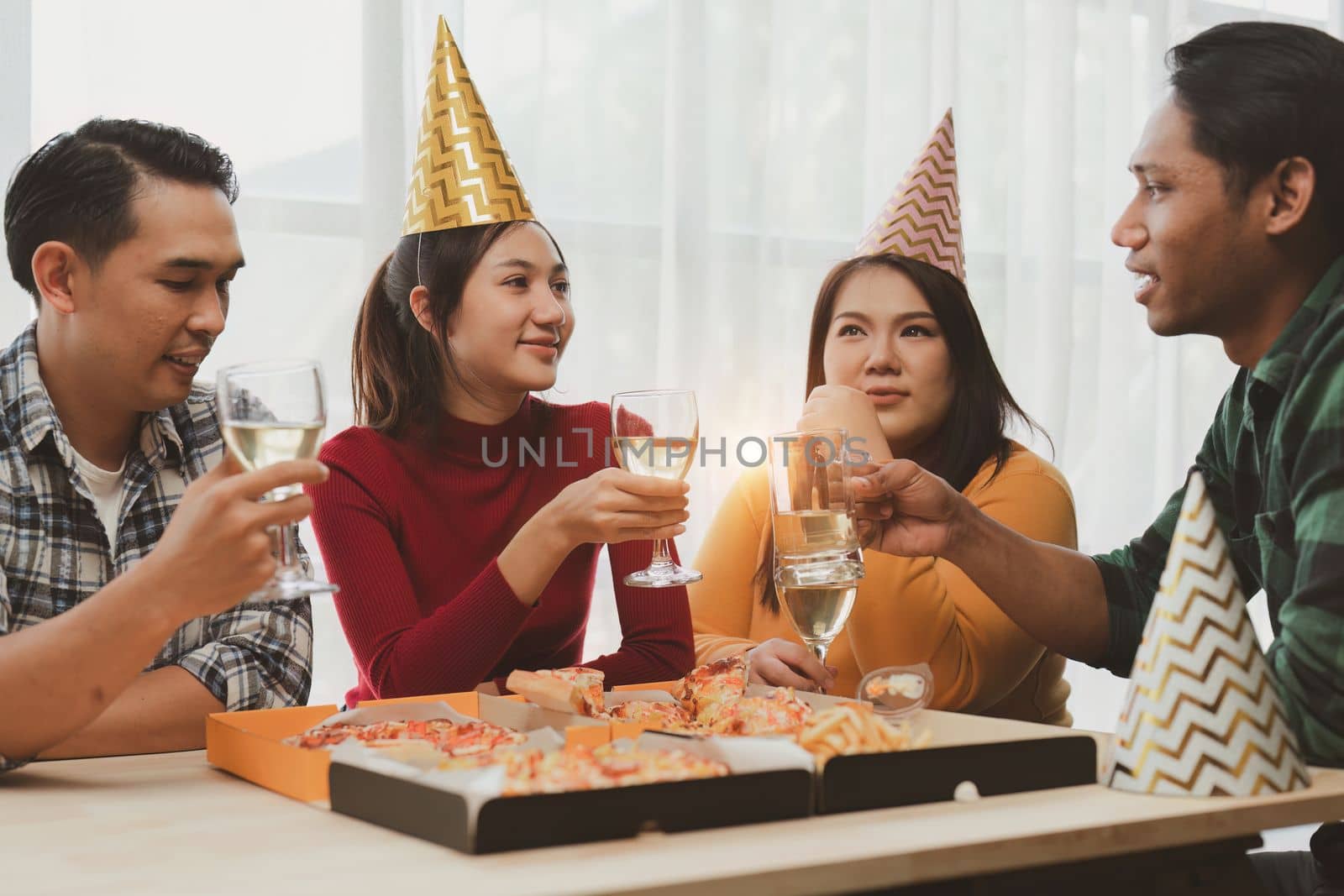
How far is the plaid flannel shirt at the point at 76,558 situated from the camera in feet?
4.08

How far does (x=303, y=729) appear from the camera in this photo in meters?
1.06

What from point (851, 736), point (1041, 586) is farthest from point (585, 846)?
point (1041, 586)

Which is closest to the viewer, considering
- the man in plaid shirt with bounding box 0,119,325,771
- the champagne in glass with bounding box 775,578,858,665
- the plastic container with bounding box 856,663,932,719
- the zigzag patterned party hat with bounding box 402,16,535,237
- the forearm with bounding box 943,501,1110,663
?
the plastic container with bounding box 856,663,932,719

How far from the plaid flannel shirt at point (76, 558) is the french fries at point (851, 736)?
2.04 ft

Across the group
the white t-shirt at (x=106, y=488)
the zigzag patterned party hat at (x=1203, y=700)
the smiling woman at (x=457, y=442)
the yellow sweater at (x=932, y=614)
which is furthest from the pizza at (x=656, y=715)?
the white t-shirt at (x=106, y=488)

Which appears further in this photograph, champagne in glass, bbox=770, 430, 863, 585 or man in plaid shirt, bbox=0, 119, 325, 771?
man in plaid shirt, bbox=0, 119, 325, 771

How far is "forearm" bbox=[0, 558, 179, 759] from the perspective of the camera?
0.92 m

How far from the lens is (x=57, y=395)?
140 centimetres

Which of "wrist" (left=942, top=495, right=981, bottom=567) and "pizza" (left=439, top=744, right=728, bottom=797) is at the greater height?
"wrist" (left=942, top=495, right=981, bottom=567)

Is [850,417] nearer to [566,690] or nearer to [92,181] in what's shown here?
[566,690]

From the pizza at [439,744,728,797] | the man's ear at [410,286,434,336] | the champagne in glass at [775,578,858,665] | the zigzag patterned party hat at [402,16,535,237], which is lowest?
the pizza at [439,744,728,797]

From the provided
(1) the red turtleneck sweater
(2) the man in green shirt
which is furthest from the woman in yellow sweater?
(2) the man in green shirt

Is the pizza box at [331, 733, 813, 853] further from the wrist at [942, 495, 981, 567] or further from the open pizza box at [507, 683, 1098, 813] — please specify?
the wrist at [942, 495, 981, 567]

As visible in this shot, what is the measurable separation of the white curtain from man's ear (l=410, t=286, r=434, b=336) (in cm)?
64
